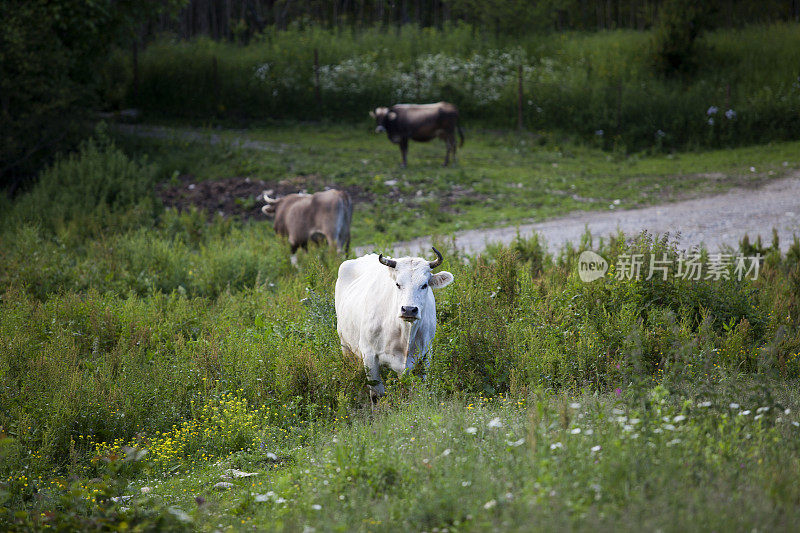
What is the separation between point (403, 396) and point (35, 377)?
13.0ft

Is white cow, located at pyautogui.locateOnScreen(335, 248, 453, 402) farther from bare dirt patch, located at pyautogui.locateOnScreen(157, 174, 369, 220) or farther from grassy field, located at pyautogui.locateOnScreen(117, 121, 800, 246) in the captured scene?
bare dirt patch, located at pyautogui.locateOnScreen(157, 174, 369, 220)

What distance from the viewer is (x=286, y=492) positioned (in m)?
5.20

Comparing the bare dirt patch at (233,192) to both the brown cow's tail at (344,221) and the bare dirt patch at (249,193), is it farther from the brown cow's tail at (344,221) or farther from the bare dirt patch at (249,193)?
the brown cow's tail at (344,221)

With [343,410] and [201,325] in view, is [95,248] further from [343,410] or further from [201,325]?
[343,410]

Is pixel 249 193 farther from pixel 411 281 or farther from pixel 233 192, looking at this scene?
pixel 411 281

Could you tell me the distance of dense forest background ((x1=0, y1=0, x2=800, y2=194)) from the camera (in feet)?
68.4

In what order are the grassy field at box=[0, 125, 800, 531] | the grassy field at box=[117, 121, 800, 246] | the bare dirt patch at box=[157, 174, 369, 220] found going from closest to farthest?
the grassy field at box=[0, 125, 800, 531] < the grassy field at box=[117, 121, 800, 246] < the bare dirt patch at box=[157, 174, 369, 220]

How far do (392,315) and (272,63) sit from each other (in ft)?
88.1

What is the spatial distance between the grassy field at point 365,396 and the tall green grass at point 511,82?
12702 millimetres

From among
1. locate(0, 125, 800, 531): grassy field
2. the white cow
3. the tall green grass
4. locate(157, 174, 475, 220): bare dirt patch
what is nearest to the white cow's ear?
the white cow

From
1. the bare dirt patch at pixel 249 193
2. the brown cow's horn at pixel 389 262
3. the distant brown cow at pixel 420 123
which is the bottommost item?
the bare dirt patch at pixel 249 193

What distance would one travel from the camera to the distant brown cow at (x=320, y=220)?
1281cm

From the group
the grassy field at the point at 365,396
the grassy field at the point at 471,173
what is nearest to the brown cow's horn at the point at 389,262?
the grassy field at the point at 365,396

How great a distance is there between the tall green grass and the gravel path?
6.72 meters
